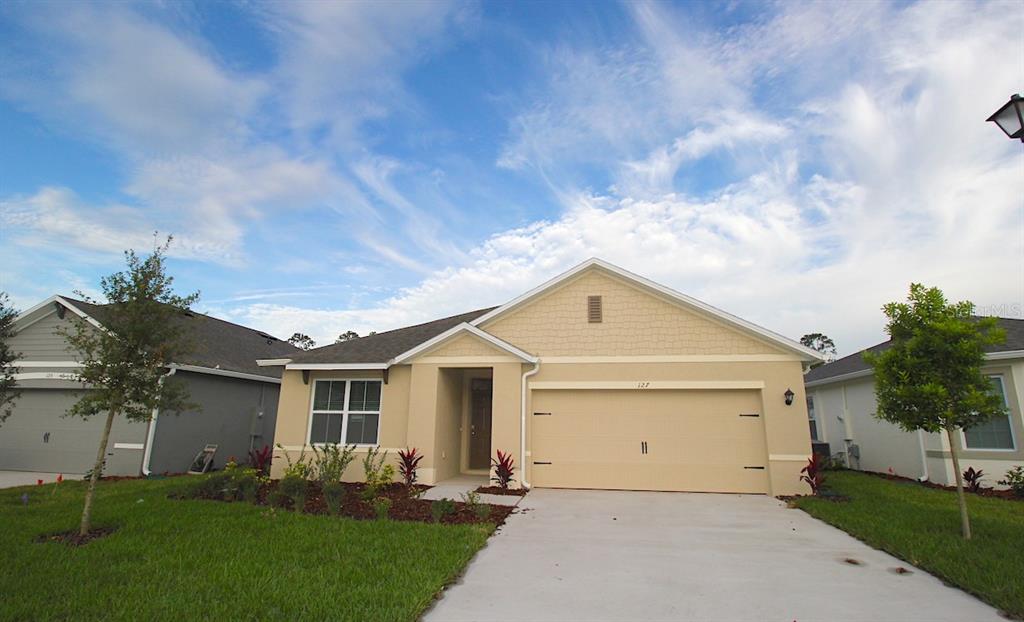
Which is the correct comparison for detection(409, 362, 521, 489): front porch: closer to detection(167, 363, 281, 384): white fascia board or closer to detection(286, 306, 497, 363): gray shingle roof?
detection(286, 306, 497, 363): gray shingle roof

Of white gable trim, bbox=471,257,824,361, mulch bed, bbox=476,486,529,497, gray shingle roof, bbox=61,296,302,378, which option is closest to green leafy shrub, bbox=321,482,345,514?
mulch bed, bbox=476,486,529,497

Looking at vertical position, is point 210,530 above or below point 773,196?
below

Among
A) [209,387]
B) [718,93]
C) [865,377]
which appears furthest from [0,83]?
[865,377]

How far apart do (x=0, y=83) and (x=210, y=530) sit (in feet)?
31.9

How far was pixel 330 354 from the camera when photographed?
12.3 meters

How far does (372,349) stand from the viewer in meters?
12.4

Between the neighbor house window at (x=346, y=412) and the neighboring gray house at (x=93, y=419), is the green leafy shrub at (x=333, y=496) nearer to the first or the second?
the neighbor house window at (x=346, y=412)

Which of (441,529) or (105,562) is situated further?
(441,529)

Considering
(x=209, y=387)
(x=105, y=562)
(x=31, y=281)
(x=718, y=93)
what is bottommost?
(x=105, y=562)

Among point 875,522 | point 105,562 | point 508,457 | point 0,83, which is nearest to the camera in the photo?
point 105,562

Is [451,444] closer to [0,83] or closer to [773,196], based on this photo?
[773,196]

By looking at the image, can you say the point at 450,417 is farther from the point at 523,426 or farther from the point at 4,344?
the point at 4,344

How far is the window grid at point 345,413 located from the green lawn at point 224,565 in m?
3.91

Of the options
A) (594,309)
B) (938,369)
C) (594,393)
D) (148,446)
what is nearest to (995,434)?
(938,369)
